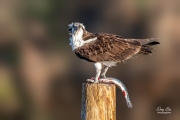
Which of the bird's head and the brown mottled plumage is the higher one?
the bird's head

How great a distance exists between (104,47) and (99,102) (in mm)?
859

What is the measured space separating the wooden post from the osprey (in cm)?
61

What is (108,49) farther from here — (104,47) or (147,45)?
(147,45)

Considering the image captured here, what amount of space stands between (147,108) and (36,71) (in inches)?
72.4

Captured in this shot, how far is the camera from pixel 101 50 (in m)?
4.95

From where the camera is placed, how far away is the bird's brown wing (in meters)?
4.90

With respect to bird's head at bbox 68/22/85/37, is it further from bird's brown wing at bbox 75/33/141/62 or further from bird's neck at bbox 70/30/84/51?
bird's brown wing at bbox 75/33/141/62

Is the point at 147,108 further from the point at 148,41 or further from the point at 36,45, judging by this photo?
the point at 148,41

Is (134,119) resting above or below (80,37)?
below

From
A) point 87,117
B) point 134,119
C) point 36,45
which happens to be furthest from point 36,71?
point 87,117

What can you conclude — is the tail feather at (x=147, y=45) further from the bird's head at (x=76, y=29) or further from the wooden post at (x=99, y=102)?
the wooden post at (x=99, y=102)

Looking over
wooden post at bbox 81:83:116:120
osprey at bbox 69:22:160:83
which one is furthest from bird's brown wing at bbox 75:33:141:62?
wooden post at bbox 81:83:116:120

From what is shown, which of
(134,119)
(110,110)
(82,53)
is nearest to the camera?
(110,110)

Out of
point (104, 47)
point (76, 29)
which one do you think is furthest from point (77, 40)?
point (104, 47)
